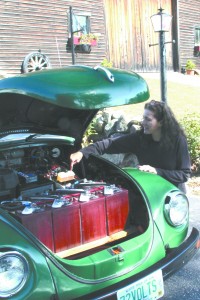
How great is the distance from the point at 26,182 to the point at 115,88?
120cm

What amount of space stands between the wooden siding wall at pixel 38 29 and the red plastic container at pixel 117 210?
10.9 meters

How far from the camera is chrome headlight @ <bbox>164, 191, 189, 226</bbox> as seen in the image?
9.45 feet

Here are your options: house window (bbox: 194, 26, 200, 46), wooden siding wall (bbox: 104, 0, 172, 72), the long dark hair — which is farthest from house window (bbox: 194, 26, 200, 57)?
the long dark hair

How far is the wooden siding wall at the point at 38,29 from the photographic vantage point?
13.0 m

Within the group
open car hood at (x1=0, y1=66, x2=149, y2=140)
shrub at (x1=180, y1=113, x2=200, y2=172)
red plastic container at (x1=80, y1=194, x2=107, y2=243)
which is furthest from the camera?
shrub at (x1=180, y1=113, x2=200, y2=172)

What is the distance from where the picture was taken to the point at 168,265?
2.58 m

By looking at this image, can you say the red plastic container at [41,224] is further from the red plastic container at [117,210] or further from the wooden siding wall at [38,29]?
the wooden siding wall at [38,29]

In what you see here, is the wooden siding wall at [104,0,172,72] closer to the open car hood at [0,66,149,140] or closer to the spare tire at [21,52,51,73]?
the spare tire at [21,52,51,73]

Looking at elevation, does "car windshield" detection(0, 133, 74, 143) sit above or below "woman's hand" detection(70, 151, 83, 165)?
above

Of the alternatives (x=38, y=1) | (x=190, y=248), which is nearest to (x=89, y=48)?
(x=38, y=1)

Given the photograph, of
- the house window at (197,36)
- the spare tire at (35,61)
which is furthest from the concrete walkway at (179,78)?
the spare tire at (35,61)

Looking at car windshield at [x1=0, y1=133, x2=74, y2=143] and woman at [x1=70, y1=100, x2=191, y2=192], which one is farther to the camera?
woman at [x1=70, y1=100, x2=191, y2=192]

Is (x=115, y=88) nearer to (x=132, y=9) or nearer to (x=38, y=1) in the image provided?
(x=38, y=1)

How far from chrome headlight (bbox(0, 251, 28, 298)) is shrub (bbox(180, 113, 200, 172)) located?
14.8 feet
